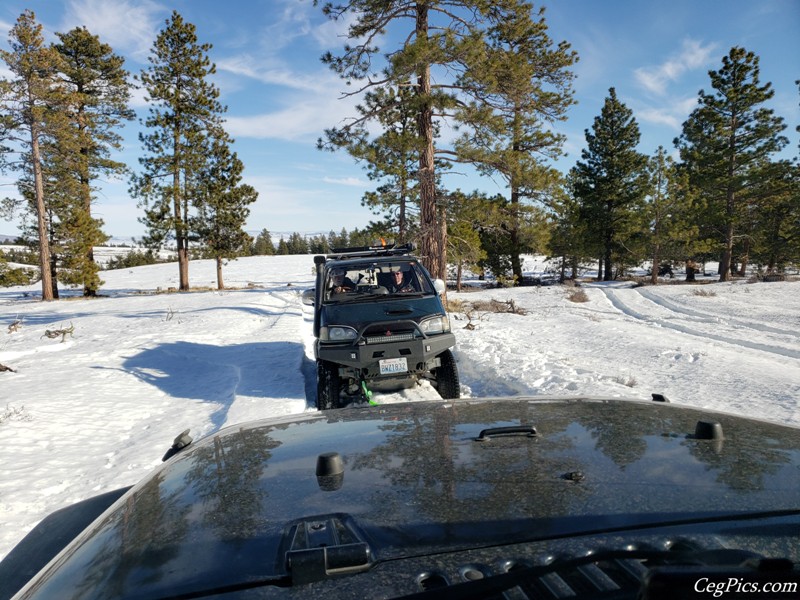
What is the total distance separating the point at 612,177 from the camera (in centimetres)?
3697

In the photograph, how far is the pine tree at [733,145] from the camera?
103 ft

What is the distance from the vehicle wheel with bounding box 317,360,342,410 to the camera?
5375 mm

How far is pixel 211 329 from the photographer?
38.0ft

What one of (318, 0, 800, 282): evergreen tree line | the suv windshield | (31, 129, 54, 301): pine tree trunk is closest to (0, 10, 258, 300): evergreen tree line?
(31, 129, 54, 301): pine tree trunk

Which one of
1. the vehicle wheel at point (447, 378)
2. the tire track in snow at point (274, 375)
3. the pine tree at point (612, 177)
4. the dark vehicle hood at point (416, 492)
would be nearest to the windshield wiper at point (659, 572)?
the dark vehicle hood at point (416, 492)

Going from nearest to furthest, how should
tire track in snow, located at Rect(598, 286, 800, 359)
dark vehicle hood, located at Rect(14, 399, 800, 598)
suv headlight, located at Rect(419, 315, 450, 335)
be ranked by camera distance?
1. dark vehicle hood, located at Rect(14, 399, 800, 598)
2. suv headlight, located at Rect(419, 315, 450, 335)
3. tire track in snow, located at Rect(598, 286, 800, 359)

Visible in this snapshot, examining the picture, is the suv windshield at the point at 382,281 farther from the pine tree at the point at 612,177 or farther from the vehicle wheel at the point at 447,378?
the pine tree at the point at 612,177

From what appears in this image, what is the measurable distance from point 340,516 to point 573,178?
138 ft

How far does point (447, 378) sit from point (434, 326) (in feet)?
2.33

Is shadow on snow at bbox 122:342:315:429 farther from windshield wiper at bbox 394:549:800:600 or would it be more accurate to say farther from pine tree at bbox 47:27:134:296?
pine tree at bbox 47:27:134:296

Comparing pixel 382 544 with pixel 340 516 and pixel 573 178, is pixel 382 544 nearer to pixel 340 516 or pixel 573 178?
pixel 340 516

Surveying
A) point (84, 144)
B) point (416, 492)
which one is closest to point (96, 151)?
point (84, 144)

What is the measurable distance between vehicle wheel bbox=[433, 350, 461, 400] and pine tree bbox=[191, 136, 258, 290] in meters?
29.3

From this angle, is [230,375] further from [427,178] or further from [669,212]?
[669,212]
